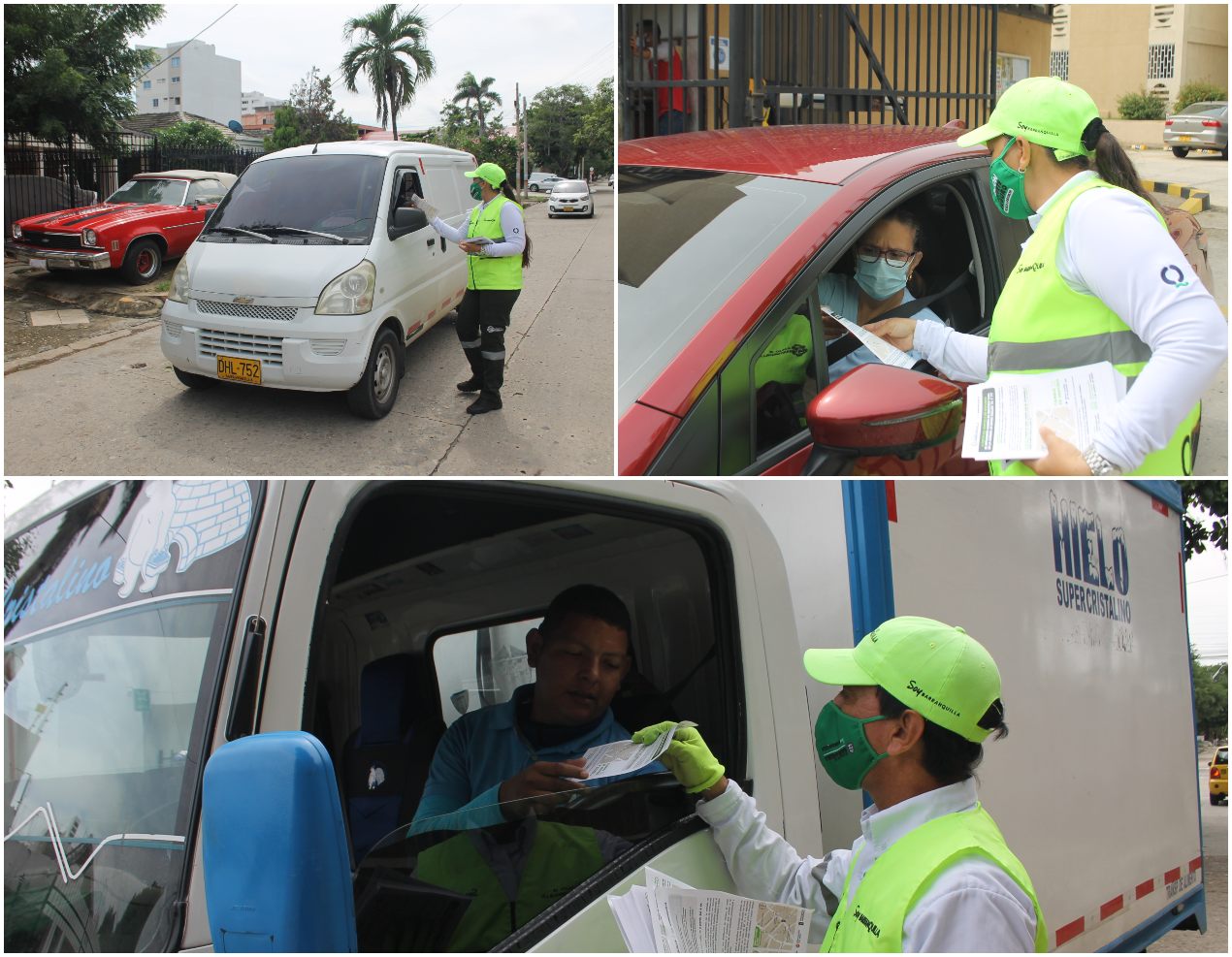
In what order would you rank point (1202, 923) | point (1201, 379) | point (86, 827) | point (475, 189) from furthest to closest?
point (475, 189), point (1202, 923), point (1201, 379), point (86, 827)

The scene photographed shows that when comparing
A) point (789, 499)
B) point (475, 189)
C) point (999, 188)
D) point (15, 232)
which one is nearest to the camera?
point (789, 499)

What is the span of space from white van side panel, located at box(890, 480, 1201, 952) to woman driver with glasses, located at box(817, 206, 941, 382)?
574 mm

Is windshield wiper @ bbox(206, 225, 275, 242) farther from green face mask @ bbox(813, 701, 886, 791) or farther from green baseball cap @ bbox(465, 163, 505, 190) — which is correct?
green face mask @ bbox(813, 701, 886, 791)

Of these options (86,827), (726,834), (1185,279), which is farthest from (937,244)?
(86,827)

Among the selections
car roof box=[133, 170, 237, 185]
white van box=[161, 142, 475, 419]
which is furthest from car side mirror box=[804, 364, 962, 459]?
car roof box=[133, 170, 237, 185]

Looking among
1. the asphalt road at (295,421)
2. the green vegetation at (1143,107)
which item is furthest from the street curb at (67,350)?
the green vegetation at (1143,107)

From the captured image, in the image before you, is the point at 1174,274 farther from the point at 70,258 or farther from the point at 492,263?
the point at 70,258

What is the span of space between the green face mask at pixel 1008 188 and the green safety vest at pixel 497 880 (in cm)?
204

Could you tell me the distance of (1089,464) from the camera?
2318 mm

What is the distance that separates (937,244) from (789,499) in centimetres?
138

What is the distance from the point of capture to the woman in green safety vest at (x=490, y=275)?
648cm

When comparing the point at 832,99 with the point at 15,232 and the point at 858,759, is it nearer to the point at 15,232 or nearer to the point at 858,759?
the point at 858,759

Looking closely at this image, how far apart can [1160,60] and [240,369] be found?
28.8m

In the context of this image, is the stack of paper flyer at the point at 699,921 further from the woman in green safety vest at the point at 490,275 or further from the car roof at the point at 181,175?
the car roof at the point at 181,175
